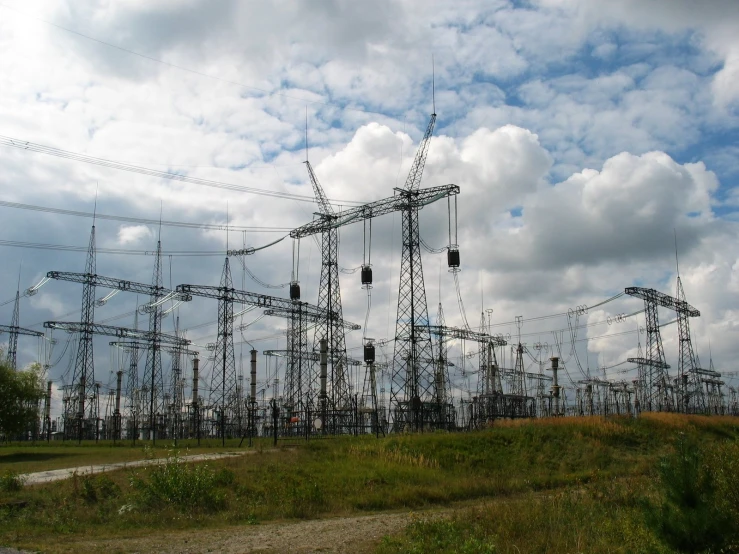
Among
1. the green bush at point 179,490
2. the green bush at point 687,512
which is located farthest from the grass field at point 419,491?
the green bush at point 687,512

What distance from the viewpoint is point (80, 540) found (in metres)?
16.9

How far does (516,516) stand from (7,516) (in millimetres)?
14913

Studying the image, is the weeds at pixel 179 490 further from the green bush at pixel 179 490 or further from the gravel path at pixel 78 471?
the gravel path at pixel 78 471

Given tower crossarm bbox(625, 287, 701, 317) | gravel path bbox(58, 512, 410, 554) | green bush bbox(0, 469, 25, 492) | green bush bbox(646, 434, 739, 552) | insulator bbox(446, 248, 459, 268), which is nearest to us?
green bush bbox(646, 434, 739, 552)

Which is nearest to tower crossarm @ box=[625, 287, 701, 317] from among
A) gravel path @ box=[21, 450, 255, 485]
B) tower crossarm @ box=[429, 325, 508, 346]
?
tower crossarm @ box=[429, 325, 508, 346]

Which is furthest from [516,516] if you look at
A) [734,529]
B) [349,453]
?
[349,453]

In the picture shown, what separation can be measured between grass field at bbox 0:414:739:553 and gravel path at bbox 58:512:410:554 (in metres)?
0.97

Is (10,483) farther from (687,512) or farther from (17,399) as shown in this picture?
(17,399)

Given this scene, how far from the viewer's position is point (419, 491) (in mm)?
25297

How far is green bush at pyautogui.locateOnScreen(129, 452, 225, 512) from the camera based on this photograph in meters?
22.1

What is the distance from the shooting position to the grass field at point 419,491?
15.3m

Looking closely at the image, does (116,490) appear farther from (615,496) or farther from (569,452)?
(569,452)

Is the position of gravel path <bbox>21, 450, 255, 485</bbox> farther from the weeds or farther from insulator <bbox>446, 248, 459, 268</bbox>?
insulator <bbox>446, 248, 459, 268</bbox>

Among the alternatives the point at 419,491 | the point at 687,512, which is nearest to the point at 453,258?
the point at 419,491
